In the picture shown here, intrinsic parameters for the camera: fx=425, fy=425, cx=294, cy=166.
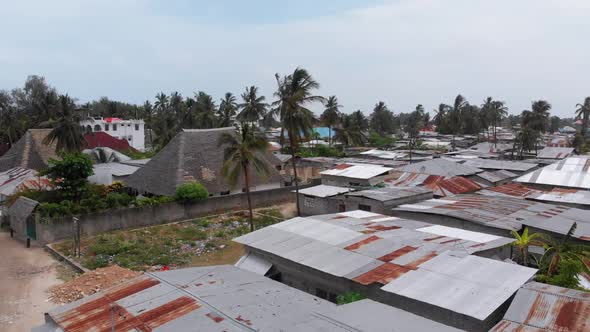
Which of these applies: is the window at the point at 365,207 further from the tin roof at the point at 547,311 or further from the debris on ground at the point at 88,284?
the tin roof at the point at 547,311

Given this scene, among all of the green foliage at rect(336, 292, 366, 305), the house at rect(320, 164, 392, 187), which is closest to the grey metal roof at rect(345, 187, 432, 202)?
the house at rect(320, 164, 392, 187)

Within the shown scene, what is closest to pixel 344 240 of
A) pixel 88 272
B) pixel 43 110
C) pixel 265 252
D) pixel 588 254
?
pixel 265 252

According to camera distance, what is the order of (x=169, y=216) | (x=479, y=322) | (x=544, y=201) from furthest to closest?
(x=169, y=216) < (x=544, y=201) < (x=479, y=322)

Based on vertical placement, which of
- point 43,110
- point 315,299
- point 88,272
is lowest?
point 88,272

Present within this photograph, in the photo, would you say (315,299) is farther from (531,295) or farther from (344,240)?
(531,295)

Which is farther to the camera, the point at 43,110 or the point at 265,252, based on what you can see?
the point at 43,110

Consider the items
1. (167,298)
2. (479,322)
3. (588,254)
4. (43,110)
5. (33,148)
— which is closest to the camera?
(479,322)

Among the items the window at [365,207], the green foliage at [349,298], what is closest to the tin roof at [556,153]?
the window at [365,207]
